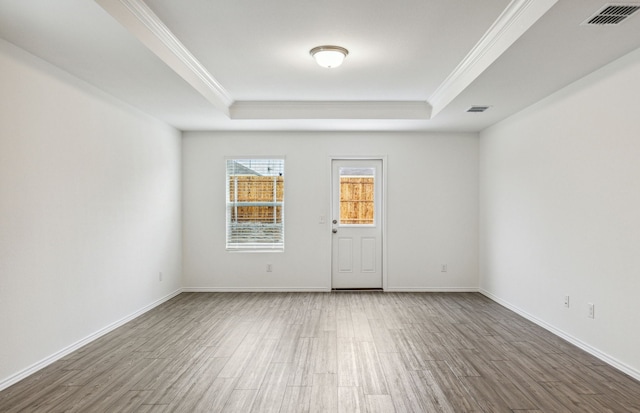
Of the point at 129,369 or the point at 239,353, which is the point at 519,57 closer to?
the point at 239,353

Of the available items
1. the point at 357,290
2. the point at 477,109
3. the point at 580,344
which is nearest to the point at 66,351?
the point at 357,290

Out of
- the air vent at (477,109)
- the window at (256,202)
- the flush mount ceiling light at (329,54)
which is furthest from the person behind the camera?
the window at (256,202)

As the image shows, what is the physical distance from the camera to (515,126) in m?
4.92

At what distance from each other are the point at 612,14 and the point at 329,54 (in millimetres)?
2078

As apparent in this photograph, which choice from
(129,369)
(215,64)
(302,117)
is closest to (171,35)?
(215,64)

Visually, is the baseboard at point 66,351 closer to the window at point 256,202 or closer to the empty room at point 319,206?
the empty room at point 319,206

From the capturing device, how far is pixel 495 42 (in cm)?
317

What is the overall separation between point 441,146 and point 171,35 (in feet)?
14.3

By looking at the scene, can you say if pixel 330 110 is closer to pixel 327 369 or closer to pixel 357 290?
pixel 357 290

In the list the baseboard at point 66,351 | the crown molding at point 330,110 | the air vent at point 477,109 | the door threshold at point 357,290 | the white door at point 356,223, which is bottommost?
the door threshold at point 357,290

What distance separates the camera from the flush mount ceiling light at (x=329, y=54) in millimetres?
3494

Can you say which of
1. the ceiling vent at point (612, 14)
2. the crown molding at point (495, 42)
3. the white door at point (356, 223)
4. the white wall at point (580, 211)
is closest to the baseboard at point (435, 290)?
the white door at point (356, 223)

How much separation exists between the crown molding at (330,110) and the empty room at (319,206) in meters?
0.03

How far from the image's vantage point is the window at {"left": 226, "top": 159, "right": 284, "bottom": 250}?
243 inches
